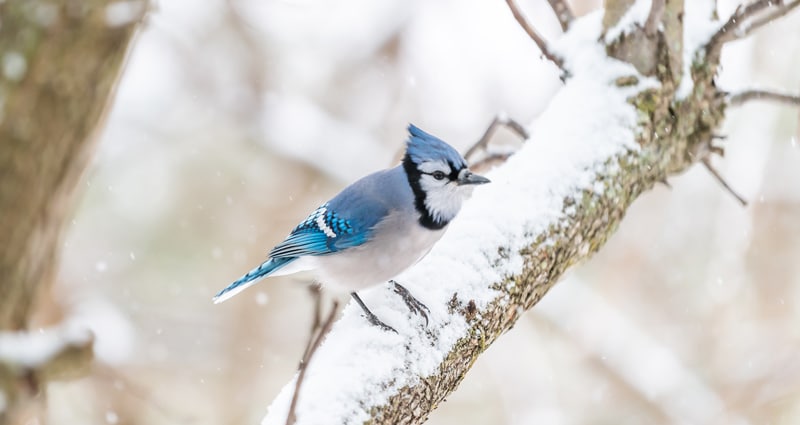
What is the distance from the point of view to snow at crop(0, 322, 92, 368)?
2.61ft

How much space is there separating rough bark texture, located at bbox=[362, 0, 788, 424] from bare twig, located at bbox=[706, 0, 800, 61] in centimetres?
9

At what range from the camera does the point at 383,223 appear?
239 cm

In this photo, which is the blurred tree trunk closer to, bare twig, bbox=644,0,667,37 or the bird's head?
the bird's head

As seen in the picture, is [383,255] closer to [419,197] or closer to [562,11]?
[419,197]

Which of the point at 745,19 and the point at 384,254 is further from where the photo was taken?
the point at 745,19

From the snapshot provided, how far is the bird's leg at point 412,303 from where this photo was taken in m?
1.89

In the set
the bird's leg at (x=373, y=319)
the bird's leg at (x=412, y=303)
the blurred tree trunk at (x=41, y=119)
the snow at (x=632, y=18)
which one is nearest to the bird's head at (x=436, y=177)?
the bird's leg at (x=412, y=303)

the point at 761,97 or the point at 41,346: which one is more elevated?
the point at 41,346

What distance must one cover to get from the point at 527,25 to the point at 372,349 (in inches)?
54.8

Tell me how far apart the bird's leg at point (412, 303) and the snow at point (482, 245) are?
2 cm

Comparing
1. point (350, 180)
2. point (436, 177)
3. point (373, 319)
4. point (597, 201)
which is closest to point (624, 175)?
point (597, 201)

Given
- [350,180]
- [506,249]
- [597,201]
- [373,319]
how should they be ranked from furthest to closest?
1. [350,180]
2. [597,201]
3. [506,249]
4. [373,319]

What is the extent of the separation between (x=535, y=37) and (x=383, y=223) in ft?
2.85

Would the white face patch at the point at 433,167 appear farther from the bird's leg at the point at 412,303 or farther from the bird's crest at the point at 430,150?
the bird's leg at the point at 412,303
